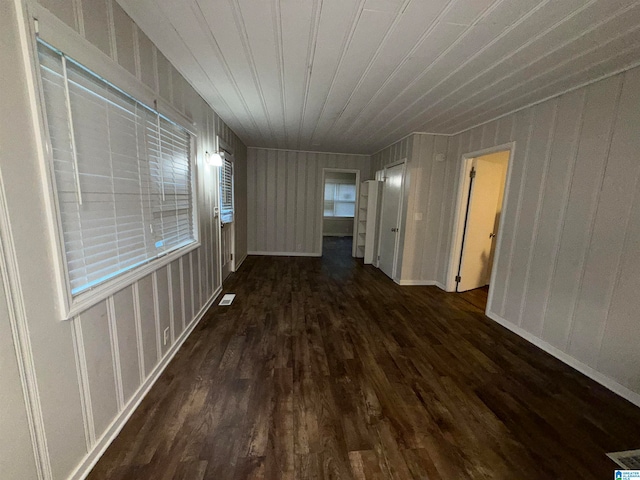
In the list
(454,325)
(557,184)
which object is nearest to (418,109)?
(557,184)

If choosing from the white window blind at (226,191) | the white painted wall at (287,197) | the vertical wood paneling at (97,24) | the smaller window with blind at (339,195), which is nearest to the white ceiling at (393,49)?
the vertical wood paneling at (97,24)

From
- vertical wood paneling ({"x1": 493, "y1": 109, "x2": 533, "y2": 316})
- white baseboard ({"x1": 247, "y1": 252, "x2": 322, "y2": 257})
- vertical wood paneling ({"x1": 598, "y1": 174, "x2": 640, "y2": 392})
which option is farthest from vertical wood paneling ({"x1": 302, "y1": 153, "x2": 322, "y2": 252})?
vertical wood paneling ({"x1": 598, "y1": 174, "x2": 640, "y2": 392})

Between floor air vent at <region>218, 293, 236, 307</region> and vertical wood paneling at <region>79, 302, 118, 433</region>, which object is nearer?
vertical wood paneling at <region>79, 302, 118, 433</region>

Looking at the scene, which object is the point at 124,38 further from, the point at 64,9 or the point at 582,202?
the point at 582,202

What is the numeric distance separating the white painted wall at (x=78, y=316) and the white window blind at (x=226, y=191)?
1725 mm

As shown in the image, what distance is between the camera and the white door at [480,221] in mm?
3764

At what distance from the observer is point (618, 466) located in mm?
1403

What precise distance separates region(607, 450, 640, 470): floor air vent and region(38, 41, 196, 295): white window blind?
301cm

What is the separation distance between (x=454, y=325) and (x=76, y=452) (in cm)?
326

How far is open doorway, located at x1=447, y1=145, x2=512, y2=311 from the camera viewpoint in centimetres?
374

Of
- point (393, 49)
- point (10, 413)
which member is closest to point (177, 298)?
point (10, 413)

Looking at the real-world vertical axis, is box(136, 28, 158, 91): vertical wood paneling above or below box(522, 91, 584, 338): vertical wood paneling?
above

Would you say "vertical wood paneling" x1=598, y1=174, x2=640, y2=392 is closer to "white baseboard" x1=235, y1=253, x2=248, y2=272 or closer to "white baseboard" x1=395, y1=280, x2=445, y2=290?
"white baseboard" x1=395, y1=280, x2=445, y2=290

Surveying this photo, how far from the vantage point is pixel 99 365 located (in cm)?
136
